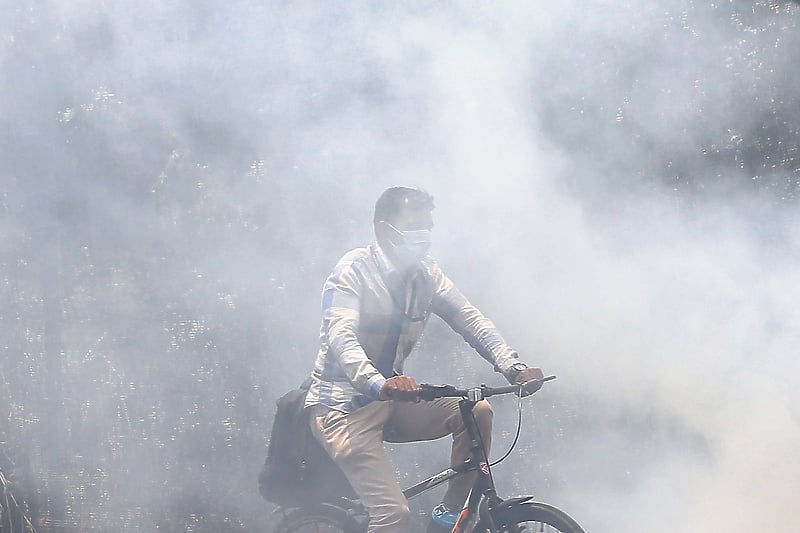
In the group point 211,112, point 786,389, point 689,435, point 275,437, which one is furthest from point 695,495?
point 211,112

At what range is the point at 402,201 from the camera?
5.56m

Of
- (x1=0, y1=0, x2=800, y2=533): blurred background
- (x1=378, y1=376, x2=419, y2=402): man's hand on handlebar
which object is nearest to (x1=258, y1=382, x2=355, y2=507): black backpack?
(x1=378, y1=376, x2=419, y2=402): man's hand on handlebar

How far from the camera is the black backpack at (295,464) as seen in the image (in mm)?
5539

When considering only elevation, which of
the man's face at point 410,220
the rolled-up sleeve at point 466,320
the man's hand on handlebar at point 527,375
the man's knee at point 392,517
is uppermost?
the man's face at point 410,220

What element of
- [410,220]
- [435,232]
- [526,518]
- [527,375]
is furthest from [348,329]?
[435,232]

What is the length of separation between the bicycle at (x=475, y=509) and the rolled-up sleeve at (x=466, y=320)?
1.35 ft

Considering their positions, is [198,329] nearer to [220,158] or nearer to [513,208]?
[220,158]

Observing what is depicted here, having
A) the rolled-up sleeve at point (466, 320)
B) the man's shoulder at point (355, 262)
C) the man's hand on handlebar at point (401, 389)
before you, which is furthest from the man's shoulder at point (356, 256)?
the man's hand on handlebar at point (401, 389)

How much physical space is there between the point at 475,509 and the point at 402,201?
1599mm

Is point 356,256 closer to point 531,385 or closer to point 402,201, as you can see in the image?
point 402,201

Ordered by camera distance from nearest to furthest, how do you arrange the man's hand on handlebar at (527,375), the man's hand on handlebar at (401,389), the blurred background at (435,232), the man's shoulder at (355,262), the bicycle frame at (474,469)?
1. the man's hand on handlebar at (401,389)
2. the bicycle frame at (474,469)
3. the man's hand on handlebar at (527,375)
4. the man's shoulder at (355,262)
5. the blurred background at (435,232)

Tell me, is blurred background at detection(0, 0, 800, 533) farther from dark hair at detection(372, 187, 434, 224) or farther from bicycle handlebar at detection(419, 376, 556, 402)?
bicycle handlebar at detection(419, 376, 556, 402)

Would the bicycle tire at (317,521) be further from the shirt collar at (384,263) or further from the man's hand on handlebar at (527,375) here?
the shirt collar at (384,263)

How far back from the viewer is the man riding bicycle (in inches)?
211
